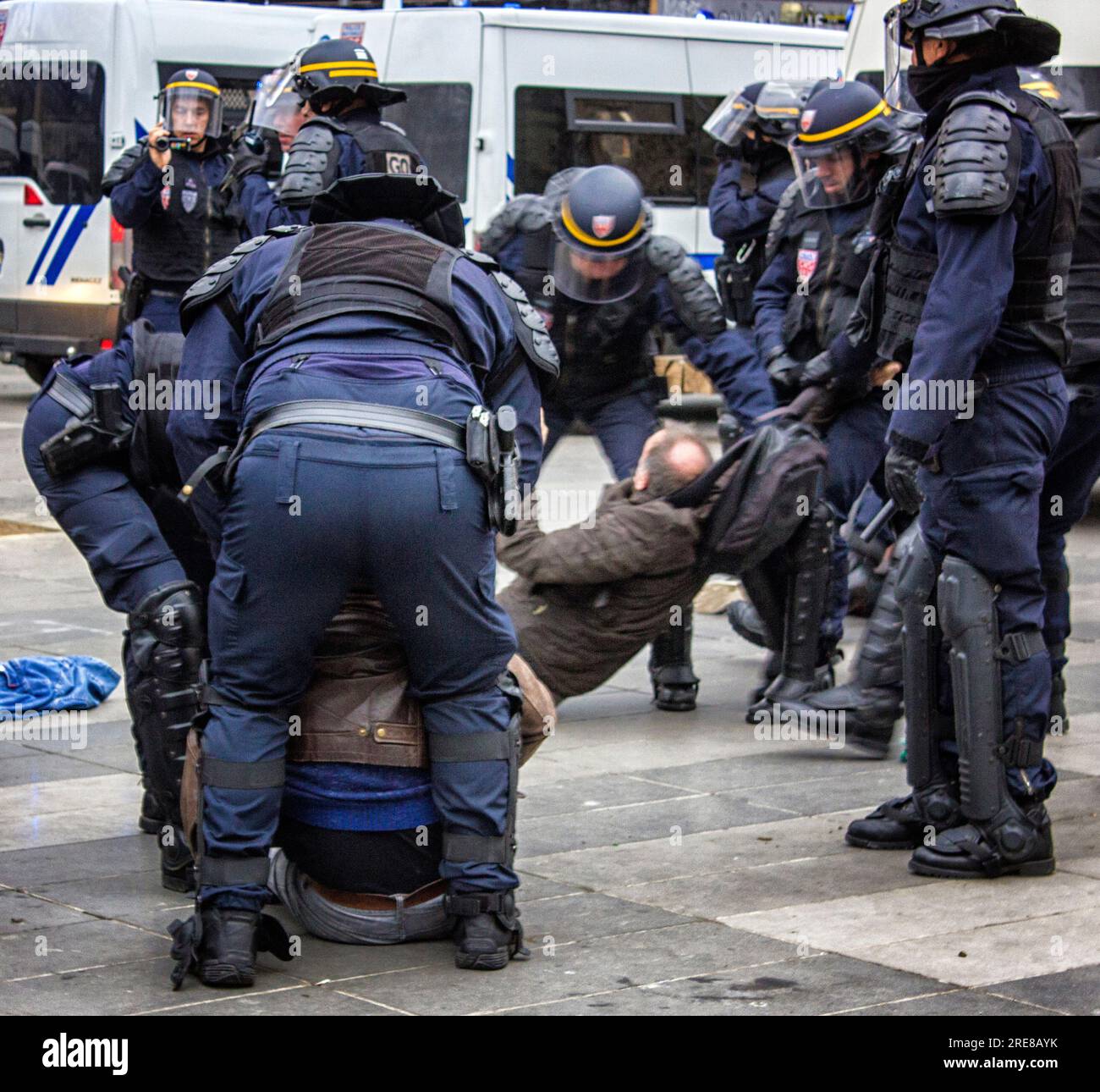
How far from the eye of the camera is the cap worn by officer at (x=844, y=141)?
6930 millimetres

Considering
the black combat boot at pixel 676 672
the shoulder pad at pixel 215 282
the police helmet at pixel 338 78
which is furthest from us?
the police helmet at pixel 338 78

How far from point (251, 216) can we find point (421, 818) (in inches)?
232

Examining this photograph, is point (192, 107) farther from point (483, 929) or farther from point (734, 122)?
point (483, 929)

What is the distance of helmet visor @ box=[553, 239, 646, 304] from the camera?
6.86 m

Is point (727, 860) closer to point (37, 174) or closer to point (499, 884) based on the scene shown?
point (499, 884)

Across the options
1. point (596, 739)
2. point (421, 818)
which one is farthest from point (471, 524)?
point (596, 739)

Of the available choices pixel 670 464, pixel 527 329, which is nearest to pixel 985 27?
pixel 527 329

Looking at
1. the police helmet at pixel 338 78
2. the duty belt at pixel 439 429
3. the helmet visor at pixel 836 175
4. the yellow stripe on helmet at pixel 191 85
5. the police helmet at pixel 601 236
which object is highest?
the yellow stripe on helmet at pixel 191 85

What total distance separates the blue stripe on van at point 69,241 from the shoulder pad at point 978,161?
40.6 feet

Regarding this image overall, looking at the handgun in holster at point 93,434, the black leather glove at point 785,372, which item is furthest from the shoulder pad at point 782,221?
the handgun in holster at point 93,434

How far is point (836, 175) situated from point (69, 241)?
10266 mm

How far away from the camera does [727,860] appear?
204 inches

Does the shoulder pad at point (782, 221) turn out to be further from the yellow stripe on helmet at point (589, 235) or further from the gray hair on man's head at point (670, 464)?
the gray hair on man's head at point (670, 464)
